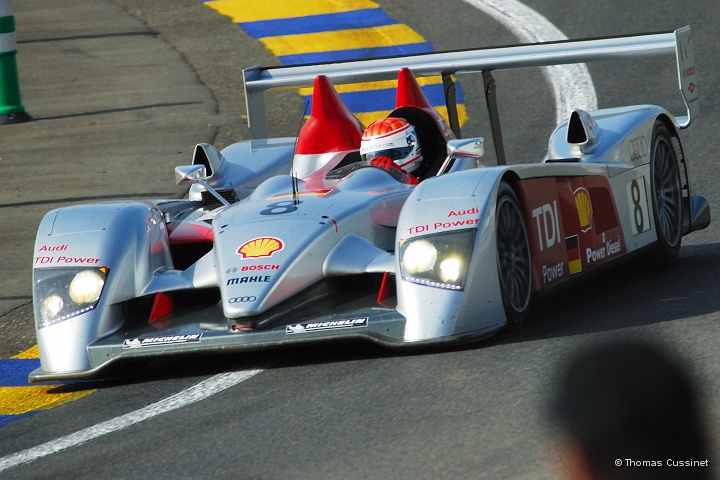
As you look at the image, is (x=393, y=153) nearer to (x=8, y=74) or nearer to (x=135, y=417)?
(x=135, y=417)

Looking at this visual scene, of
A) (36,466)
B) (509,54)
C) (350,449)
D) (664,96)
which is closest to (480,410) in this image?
(350,449)

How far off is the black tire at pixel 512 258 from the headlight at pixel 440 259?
8.1 inches

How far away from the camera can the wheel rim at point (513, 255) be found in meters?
5.22

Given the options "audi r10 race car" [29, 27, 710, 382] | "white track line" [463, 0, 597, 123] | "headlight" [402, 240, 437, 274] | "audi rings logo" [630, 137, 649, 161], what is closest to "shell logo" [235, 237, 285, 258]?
"audi r10 race car" [29, 27, 710, 382]

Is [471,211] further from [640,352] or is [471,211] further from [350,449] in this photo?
[640,352]

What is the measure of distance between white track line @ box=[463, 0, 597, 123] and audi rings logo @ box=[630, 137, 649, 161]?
4007 mm

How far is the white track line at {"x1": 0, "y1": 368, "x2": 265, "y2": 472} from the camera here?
14.5 feet

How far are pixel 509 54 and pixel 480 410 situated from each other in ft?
11.5

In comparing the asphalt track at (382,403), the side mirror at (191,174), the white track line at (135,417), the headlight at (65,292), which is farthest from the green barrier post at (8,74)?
the white track line at (135,417)

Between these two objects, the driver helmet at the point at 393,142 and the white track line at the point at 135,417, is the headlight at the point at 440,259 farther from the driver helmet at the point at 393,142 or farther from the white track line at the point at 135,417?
the driver helmet at the point at 393,142

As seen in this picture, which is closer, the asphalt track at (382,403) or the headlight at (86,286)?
the asphalt track at (382,403)

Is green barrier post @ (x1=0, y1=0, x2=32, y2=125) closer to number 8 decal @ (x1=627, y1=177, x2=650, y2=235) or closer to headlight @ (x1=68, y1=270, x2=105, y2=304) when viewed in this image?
headlight @ (x1=68, y1=270, x2=105, y2=304)

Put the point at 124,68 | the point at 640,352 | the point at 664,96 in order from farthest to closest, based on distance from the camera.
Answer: the point at 124,68 < the point at 664,96 < the point at 640,352

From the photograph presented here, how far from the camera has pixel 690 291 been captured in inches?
231
